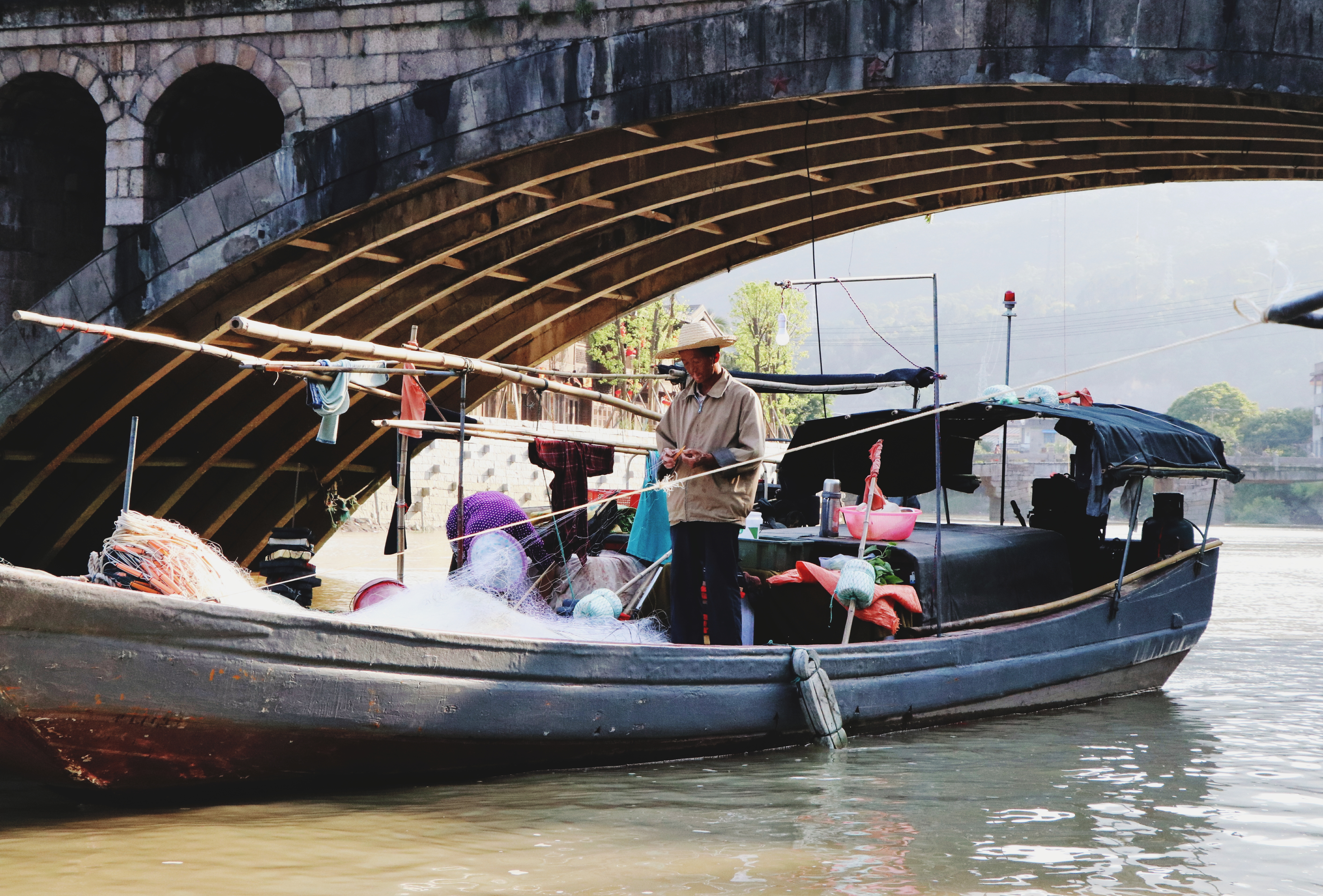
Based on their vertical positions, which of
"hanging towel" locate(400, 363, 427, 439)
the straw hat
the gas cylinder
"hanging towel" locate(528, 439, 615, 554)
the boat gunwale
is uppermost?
the straw hat

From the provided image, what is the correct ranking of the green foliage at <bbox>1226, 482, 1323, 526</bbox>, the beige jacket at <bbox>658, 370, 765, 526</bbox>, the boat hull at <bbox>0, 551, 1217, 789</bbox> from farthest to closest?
the green foliage at <bbox>1226, 482, 1323, 526</bbox> < the beige jacket at <bbox>658, 370, 765, 526</bbox> < the boat hull at <bbox>0, 551, 1217, 789</bbox>

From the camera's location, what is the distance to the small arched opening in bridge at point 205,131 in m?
12.4

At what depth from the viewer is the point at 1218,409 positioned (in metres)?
115

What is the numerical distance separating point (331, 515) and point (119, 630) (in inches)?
480

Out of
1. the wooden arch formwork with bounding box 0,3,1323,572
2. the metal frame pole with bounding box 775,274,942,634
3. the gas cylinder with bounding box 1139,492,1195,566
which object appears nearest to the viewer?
the metal frame pole with bounding box 775,274,942,634

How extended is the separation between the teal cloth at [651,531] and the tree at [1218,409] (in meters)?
113

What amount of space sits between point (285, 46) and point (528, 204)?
2641 mm

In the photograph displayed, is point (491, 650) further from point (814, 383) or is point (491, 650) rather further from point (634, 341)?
point (634, 341)

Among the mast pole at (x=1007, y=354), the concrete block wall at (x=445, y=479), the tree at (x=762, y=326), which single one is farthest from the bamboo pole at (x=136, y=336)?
the tree at (x=762, y=326)

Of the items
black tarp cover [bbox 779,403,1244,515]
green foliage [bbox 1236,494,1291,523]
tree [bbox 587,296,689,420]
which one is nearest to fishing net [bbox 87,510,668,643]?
black tarp cover [bbox 779,403,1244,515]

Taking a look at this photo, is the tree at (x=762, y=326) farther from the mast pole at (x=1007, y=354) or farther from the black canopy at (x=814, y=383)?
the black canopy at (x=814, y=383)

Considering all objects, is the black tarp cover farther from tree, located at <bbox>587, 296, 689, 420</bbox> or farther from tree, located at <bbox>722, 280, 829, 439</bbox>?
tree, located at <bbox>722, 280, 829, 439</bbox>

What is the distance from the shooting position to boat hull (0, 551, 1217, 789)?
458 cm

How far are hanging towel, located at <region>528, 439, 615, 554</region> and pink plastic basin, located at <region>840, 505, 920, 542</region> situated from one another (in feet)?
5.25
